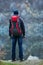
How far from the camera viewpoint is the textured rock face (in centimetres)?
803

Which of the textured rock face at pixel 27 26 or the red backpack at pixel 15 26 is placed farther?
the textured rock face at pixel 27 26

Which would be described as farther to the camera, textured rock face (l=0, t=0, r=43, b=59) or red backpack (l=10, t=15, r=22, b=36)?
textured rock face (l=0, t=0, r=43, b=59)

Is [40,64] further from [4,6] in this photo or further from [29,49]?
[4,6]

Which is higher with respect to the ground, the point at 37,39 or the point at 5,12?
the point at 5,12

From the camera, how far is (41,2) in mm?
8297

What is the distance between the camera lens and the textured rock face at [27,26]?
803cm

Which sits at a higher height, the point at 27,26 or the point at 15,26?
the point at 15,26

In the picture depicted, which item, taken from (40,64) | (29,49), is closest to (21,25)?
(40,64)

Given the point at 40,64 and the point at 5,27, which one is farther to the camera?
the point at 5,27

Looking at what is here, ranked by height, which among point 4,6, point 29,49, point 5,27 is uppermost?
point 4,6

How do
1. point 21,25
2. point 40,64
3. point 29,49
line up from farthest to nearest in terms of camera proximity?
point 29,49
point 21,25
point 40,64

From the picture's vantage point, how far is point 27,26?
8.20m

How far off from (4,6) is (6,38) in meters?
0.98

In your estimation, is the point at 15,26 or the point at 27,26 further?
the point at 27,26
